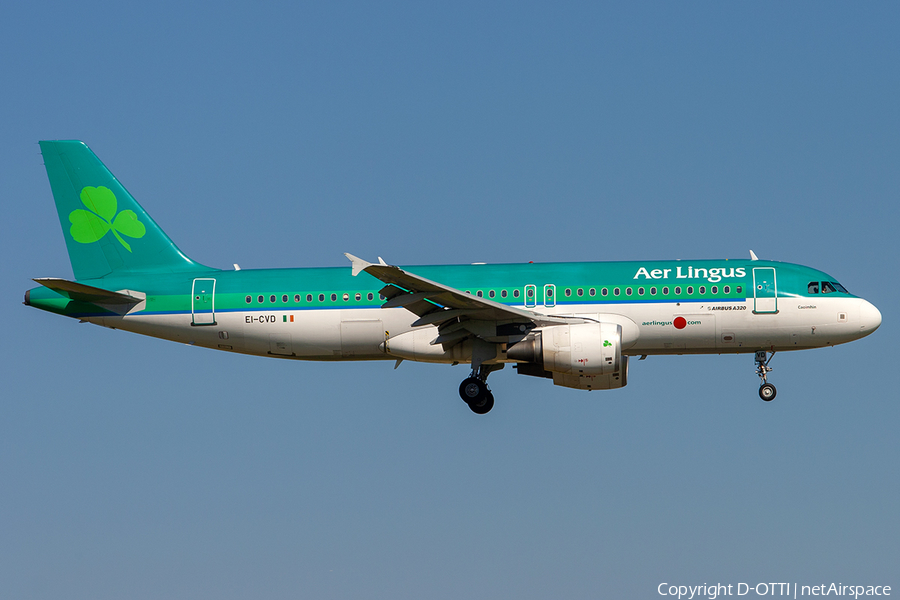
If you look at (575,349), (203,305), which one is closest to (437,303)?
(575,349)

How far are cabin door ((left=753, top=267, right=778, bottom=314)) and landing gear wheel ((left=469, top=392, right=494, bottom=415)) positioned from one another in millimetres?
8569

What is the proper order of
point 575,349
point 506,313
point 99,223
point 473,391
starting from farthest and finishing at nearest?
point 99,223, point 473,391, point 506,313, point 575,349

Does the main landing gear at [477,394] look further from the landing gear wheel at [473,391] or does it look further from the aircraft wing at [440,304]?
the aircraft wing at [440,304]

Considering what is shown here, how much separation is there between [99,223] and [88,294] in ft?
12.1

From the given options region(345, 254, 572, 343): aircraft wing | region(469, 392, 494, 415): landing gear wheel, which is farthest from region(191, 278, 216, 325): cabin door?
region(469, 392, 494, 415): landing gear wheel

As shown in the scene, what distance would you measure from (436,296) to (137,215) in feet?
40.2

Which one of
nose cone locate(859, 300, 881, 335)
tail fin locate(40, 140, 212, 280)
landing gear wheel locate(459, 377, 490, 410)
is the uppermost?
tail fin locate(40, 140, 212, 280)

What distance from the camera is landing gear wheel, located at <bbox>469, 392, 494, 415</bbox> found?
3519 centimetres

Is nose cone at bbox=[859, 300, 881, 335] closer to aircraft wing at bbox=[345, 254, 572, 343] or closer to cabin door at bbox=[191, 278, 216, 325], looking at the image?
aircraft wing at bbox=[345, 254, 572, 343]

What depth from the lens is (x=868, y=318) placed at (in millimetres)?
34875

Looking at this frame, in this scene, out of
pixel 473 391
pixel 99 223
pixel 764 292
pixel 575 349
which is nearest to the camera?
pixel 575 349

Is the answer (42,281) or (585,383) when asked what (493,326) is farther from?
(42,281)

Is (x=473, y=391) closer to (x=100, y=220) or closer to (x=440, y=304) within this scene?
(x=440, y=304)

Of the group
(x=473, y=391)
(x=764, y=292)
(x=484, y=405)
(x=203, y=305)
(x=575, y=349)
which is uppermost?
(x=764, y=292)
